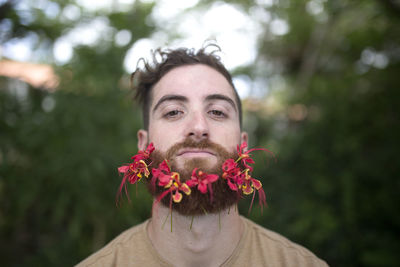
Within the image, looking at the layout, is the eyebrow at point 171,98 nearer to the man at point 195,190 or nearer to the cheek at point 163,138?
the man at point 195,190

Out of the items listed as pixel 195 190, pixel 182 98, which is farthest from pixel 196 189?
pixel 182 98

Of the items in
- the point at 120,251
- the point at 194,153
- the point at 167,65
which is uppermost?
the point at 167,65

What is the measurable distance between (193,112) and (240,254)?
3.00 ft

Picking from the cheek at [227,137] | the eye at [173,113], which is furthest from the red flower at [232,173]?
the eye at [173,113]

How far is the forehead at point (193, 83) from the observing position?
5.88 ft

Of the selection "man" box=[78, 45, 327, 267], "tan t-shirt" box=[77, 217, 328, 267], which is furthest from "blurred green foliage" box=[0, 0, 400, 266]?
"man" box=[78, 45, 327, 267]

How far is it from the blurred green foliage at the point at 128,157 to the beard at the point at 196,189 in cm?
212

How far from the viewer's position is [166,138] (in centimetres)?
171

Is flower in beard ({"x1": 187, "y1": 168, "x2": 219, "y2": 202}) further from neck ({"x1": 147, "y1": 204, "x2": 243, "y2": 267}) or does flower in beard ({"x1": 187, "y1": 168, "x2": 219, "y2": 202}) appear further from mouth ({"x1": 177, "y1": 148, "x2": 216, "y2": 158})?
neck ({"x1": 147, "y1": 204, "x2": 243, "y2": 267})

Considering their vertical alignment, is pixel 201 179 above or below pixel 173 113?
below

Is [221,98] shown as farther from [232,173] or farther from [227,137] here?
[232,173]

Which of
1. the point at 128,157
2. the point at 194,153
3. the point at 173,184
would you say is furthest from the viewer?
the point at 128,157

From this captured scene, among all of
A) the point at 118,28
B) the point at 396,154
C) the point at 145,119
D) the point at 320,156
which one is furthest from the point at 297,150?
the point at 118,28

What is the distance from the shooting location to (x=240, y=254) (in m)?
1.71
